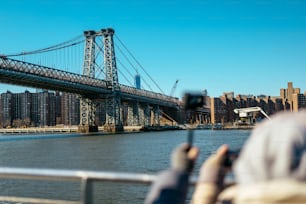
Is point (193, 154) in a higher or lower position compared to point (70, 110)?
lower

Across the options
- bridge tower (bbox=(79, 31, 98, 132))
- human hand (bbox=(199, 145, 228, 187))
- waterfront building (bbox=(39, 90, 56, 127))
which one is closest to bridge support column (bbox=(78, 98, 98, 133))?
bridge tower (bbox=(79, 31, 98, 132))

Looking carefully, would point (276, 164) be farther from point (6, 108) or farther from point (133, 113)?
point (6, 108)

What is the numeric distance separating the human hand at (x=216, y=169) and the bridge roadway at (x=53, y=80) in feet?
153

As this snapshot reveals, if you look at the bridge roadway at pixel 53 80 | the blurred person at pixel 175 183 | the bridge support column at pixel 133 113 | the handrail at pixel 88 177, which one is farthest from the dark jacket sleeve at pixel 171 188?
the bridge support column at pixel 133 113

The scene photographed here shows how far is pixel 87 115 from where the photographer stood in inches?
2965

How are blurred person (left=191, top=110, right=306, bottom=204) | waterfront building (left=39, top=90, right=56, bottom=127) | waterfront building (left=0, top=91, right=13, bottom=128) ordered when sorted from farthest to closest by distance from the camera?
waterfront building (left=0, top=91, right=13, bottom=128), waterfront building (left=39, top=90, right=56, bottom=127), blurred person (left=191, top=110, right=306, bottom=204)

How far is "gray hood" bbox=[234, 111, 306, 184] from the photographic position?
146cm

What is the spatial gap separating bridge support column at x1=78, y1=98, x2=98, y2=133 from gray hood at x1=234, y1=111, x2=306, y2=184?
242 feet

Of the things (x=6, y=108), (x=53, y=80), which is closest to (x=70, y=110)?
(x=6, y=108)

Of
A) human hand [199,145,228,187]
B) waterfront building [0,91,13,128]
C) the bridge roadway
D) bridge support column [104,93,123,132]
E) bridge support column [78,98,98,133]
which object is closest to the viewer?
human hand [199,145,228,187]

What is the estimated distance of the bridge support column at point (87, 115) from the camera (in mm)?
74375

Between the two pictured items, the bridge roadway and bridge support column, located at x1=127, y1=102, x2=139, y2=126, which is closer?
the bridge roadway

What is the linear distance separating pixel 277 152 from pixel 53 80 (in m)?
54.1

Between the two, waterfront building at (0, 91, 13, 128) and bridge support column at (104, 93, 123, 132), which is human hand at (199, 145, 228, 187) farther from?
waterfront building at (0, 91, 13, 128)
